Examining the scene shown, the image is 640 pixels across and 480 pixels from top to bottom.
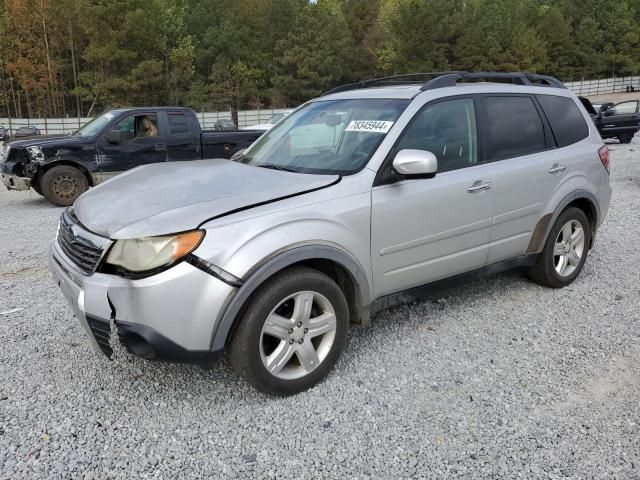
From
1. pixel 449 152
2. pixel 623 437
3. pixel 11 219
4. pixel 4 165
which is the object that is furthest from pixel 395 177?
pixel 4 165

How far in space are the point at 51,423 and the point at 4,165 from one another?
7.69m

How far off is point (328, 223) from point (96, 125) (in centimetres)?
814

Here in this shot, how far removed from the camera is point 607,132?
63.1ft

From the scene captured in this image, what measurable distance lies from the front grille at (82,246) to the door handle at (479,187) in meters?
2.35

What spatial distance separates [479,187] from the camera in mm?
3768

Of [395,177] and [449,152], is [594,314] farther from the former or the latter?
[395,177]

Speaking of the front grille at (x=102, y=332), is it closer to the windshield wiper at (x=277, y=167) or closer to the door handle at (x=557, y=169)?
the windshield wiper at (x=277, y=167)

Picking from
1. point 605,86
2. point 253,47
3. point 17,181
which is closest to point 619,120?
point 17,181

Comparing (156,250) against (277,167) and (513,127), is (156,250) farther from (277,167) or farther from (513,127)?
(513,127)

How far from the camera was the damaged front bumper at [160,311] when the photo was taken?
2.58 meters

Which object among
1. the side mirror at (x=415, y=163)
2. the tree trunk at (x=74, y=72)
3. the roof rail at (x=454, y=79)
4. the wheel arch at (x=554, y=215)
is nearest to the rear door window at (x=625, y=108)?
the roof rail at (x=454, y=79)

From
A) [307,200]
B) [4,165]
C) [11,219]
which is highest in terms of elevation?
[307,200]

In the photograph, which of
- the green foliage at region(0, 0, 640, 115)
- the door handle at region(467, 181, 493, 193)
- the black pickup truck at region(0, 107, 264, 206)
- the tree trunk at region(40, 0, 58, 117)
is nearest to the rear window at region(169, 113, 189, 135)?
the black pickup truck at region(0, 107, 264, 206)

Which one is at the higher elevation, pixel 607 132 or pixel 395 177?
pixel 395 177
